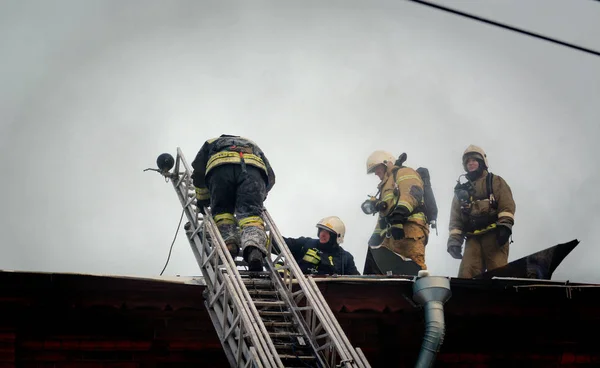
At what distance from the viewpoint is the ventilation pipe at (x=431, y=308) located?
6.64 metres

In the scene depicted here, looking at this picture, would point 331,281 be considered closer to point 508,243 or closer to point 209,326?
point 209,326

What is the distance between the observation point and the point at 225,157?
7.38 meters

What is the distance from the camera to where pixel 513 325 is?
25.6 feet

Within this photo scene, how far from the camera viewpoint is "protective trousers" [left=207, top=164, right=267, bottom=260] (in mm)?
7145

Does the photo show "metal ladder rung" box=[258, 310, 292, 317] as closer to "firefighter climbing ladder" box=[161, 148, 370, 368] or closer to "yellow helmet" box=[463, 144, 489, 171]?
"firefighter climbing ladder" box=[161, 148, 370, 368]

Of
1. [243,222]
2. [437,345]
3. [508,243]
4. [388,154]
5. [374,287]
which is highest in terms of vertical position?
[388,154]

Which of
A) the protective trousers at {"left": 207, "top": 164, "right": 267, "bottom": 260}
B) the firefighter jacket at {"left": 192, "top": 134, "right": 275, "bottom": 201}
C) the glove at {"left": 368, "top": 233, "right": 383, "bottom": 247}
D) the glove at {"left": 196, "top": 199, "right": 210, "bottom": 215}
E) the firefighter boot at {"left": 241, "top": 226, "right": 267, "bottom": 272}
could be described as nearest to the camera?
the firefighter boot at {"left": 241, "top": 226, "right": 267, "bottom": 272}

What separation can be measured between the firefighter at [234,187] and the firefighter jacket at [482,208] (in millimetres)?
3405

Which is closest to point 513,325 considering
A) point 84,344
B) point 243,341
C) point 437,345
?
point 437,345

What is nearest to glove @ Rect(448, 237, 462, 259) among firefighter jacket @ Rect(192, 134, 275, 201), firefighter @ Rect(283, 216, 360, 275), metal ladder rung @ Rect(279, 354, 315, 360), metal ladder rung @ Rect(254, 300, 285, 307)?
firefighter @ Rect(283, 216, 360, 275)

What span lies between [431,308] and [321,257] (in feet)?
9.77

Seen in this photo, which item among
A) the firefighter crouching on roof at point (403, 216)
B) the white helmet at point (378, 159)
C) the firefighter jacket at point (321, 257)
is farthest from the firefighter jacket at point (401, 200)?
the firefighter jacket at point (321, 257)

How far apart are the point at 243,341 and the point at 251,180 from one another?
1866 millimetres

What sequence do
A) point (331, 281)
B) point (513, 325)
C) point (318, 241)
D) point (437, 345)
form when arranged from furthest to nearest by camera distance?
point (318, 241), point (513, 325), point (331, 281), point (437, 345)
